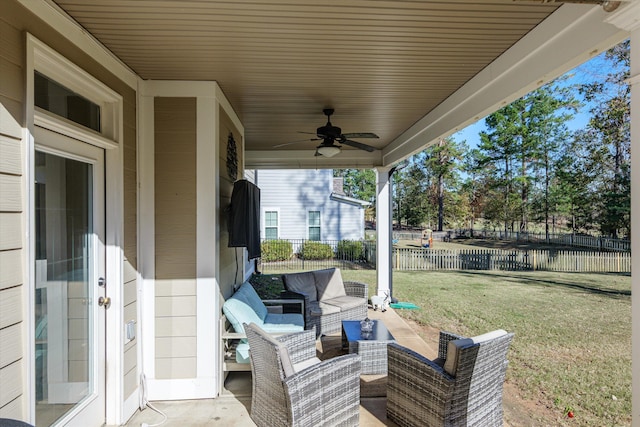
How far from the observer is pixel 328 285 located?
570 cm

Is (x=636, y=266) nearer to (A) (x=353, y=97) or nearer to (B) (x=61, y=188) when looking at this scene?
(A) (x=353, y=97)

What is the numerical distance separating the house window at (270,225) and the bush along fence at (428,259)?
1.86 ft

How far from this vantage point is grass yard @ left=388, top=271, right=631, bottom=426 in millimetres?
3543

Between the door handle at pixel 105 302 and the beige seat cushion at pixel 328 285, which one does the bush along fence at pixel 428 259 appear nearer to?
the beige seat cushion at pixel 328 285

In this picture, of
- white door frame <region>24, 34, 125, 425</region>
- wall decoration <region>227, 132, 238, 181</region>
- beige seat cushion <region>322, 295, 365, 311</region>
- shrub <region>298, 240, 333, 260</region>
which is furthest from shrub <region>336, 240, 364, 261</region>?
white door frame <region>24, 34, 125, 425</region>

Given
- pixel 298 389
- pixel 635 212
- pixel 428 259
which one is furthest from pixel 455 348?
pixel 428 259

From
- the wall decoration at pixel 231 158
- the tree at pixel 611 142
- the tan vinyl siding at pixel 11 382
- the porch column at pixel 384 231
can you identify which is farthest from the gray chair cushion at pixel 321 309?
the tree at pixel 611 142

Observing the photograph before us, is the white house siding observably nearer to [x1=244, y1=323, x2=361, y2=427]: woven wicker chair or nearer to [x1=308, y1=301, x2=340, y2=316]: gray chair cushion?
[x1=244, y1=323, x2=361, y2=427]: woven wicker chair

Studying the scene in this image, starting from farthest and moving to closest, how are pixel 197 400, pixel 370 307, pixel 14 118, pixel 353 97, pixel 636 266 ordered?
1. pixel 370 307
2. pixel 353 97
3. pixel 197 400
4. pixel 14 118
5. pixel 636 266

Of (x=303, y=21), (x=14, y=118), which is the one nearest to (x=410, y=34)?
(x=303, y=21)

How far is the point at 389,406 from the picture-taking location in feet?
9.76

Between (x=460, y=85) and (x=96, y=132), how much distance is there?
122 inches

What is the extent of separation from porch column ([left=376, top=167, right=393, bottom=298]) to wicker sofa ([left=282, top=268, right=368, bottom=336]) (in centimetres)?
125

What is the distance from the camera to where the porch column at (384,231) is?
6.97 metres
